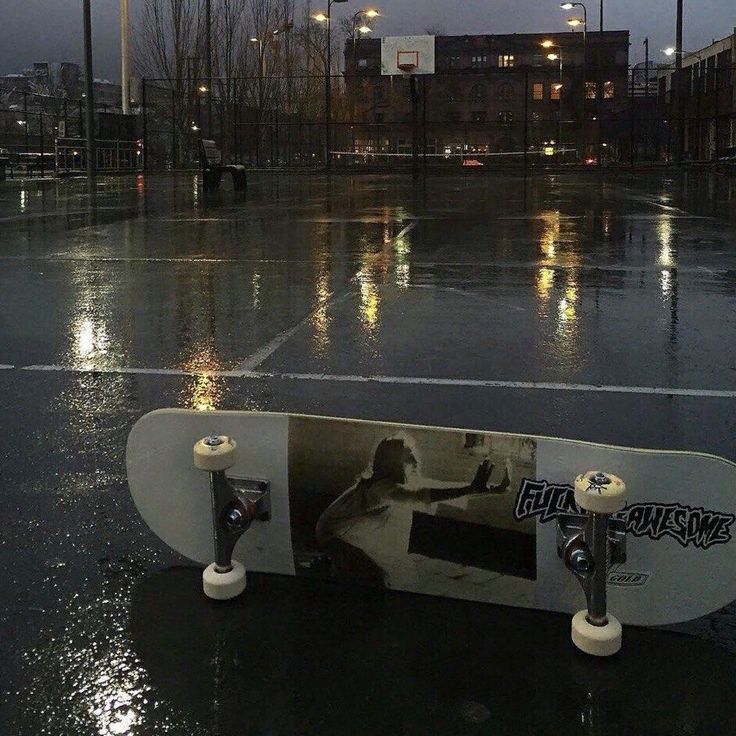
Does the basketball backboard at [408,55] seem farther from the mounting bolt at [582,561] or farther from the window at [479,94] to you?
the window at [479,94]

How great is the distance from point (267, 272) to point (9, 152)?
101ft

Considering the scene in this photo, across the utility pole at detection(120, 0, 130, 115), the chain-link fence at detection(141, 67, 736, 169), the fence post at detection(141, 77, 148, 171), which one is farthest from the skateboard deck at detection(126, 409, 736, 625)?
the fence post at detection(141, 77, 148, 171)

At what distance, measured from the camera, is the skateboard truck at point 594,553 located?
2.50 meters

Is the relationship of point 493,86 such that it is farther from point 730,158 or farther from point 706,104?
point 730,158

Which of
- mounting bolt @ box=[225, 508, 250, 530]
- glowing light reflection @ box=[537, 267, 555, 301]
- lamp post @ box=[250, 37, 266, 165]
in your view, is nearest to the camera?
mounting bolt @ box=[225, 508, 250, 530]

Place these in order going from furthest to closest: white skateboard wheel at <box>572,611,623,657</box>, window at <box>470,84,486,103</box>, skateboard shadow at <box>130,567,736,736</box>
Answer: window at <box>470,84,486,103</box>, white skateboard wheel at <box>572,611,623,657</box>, skateboard shadow at <box>130,567,736,736</box>

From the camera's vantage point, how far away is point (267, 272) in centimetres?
992

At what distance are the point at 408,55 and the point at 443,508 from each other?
34.8 meters

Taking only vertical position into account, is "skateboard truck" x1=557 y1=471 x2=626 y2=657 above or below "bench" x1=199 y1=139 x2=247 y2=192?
below

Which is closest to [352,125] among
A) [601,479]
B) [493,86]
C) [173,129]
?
[173,129]

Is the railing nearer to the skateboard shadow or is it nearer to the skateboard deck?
the skateboard deck

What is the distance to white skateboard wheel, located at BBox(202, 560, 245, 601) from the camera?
116 inches

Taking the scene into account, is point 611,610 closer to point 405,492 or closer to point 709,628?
point 709,628

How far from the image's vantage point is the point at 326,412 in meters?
4.86
